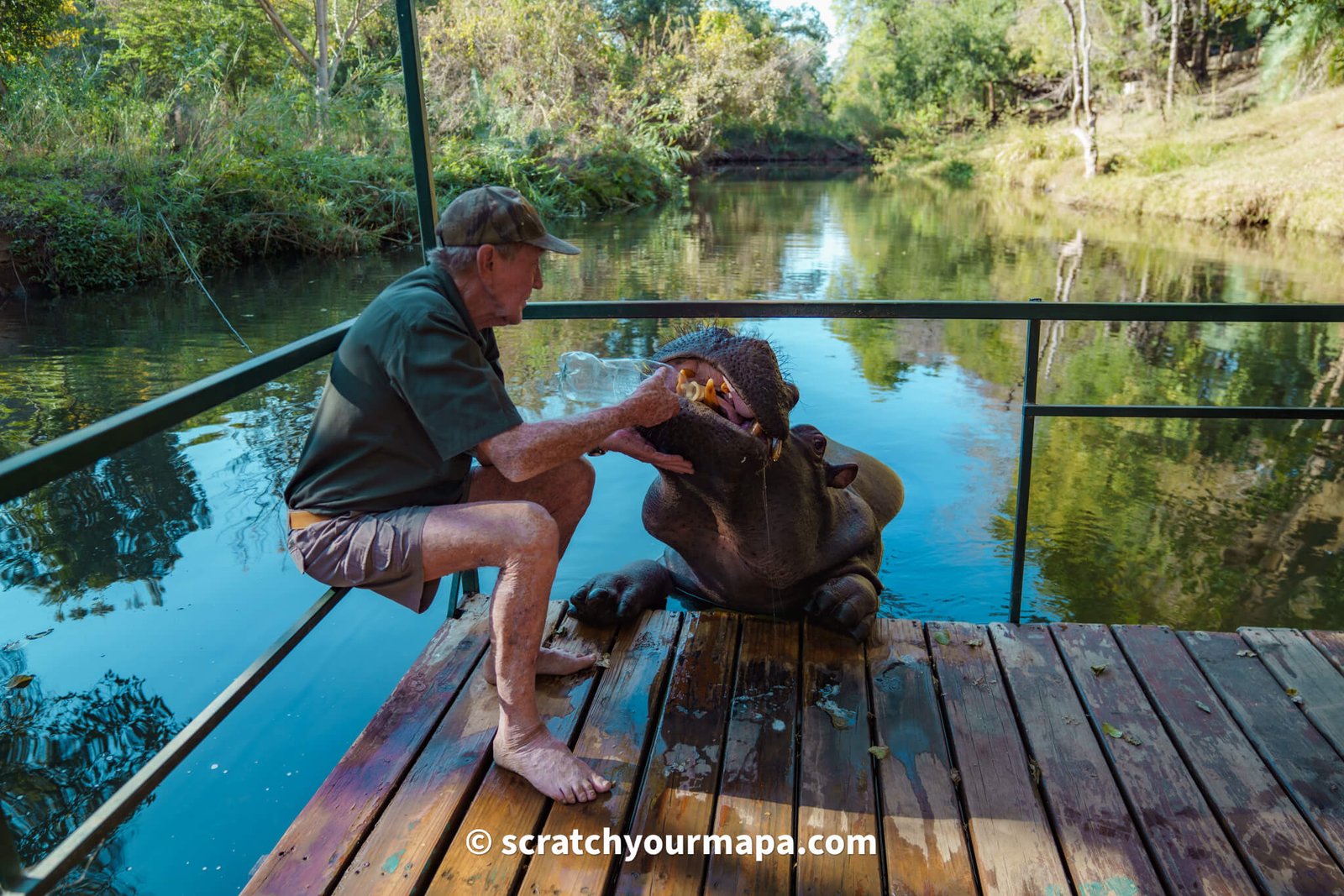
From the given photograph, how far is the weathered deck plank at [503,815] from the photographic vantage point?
1837mm

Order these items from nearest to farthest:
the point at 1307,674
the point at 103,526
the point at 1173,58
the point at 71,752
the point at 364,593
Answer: the point at 1307,674 → the point at 71,752 → the point at 364,593 → the point at 103,526 → the point at 1173,58

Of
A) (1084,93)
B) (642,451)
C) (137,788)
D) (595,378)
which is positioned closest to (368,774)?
(137,788)

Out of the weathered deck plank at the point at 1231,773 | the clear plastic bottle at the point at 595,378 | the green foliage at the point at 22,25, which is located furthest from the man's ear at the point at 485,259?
the green foliage at the point at 22,25

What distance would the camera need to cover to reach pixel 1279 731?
2.34 metres

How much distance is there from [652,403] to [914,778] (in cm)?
101

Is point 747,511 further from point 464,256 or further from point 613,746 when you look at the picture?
point 464,256

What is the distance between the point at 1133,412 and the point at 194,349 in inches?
335

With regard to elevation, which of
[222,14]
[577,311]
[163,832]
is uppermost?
[222,14]

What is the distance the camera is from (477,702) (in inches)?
95.6

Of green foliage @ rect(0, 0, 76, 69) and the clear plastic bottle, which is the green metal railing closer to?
the clear plastic bottle

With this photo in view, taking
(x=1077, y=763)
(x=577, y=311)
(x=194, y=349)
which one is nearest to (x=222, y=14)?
(x=194, y=349)

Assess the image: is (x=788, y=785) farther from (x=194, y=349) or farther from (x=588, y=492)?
(x=194, y=349)

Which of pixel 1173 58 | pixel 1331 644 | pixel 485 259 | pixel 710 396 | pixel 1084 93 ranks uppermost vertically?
pixel 1173 58

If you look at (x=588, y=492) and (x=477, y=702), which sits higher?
(x=588, y=492)
